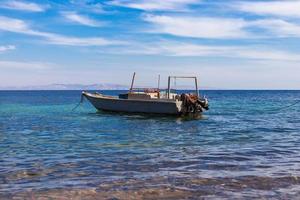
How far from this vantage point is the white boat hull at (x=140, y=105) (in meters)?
37.5

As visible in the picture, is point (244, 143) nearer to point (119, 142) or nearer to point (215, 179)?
point (119, 142)

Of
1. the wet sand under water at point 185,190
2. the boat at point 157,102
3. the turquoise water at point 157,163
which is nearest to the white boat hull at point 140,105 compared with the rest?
the boat at point 157,102

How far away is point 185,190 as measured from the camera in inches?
416

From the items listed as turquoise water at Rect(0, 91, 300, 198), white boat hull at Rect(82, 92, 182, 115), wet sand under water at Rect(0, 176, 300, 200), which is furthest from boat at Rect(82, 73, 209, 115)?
wet sand under water at Rect(0, 176, 300, 200)

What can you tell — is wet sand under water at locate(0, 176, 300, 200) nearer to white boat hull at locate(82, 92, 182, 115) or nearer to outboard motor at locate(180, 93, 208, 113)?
white boat hull at locate(82, 92, 182, 115)

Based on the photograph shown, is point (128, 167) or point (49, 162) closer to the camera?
point (128, 167)

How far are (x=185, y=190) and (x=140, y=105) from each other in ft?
92.9

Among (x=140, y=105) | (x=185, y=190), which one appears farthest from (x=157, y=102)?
(x=185, y=190)

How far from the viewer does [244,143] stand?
19922mm

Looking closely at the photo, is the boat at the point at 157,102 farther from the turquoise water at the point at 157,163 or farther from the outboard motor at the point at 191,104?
the turquoise water at the point at 157,163

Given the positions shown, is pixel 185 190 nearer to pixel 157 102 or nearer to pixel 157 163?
pixel 157 163

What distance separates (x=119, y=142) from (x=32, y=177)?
868 cm

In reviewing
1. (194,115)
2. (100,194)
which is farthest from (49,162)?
(194,115)

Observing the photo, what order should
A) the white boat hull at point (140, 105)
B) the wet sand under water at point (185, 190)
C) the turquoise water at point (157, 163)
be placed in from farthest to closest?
the white boat hull at point (140, 105) → the turquoise water at point (157, 163) → the wet sand under water at point (185, 190)
